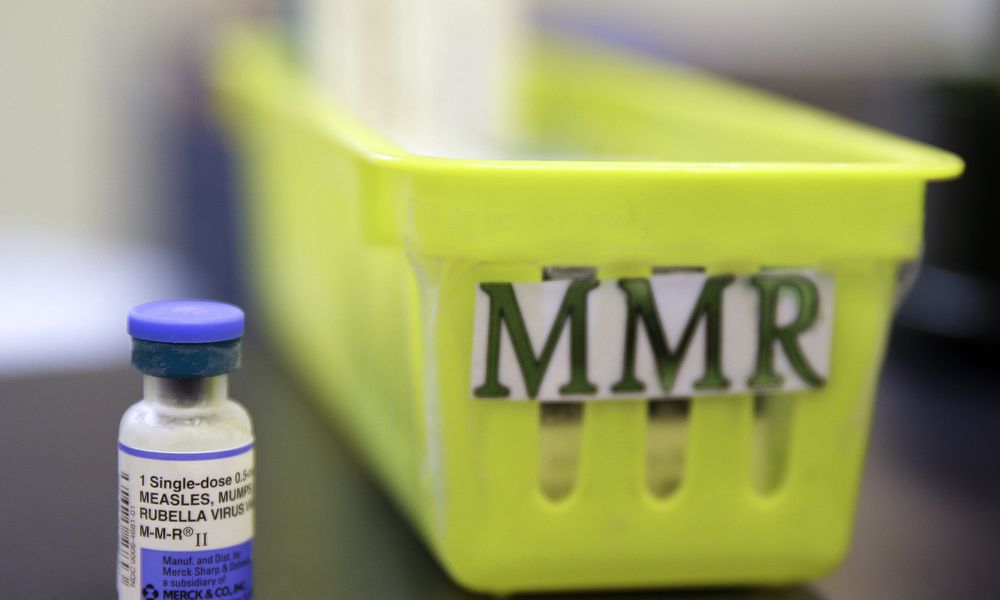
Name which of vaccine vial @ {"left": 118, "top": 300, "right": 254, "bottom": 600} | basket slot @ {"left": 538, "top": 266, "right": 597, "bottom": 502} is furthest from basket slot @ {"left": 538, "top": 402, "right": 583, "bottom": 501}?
vaccine vial @ {"left": 118, "top": 300, "right": 254, "bottom": 600}

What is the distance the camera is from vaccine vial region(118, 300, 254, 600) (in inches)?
20.0

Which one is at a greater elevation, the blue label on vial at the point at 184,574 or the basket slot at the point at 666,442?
the basket slot at the point at 666,442

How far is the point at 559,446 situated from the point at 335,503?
0.20 m

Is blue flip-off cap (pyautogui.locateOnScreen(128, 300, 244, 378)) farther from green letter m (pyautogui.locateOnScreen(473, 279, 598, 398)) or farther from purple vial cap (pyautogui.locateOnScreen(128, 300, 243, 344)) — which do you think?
green letter m (pyautogui.locateOnScreen(473, 279, 598, 398))

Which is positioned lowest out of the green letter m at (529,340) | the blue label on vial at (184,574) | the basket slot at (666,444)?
the blue label on vial at (184,574)

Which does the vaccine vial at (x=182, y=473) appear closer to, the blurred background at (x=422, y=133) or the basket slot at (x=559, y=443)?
the basket slot at (x=559, y=443)

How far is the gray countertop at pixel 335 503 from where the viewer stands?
61 cm

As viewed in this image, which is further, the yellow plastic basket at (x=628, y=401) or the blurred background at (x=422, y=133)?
the blurred background at (x=422, y=133)

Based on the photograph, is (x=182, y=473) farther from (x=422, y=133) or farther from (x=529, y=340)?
(x=422, y=133)

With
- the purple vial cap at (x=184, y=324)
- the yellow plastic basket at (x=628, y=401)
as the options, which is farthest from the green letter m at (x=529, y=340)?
the purple vial cap at (x=184, y=324)

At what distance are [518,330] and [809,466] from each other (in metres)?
0.17

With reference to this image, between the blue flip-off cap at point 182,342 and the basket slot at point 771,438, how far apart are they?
255 millimetres

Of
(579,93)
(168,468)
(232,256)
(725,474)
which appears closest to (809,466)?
(725,474)

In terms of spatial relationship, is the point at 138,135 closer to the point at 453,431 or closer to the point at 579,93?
the point at 579,93
